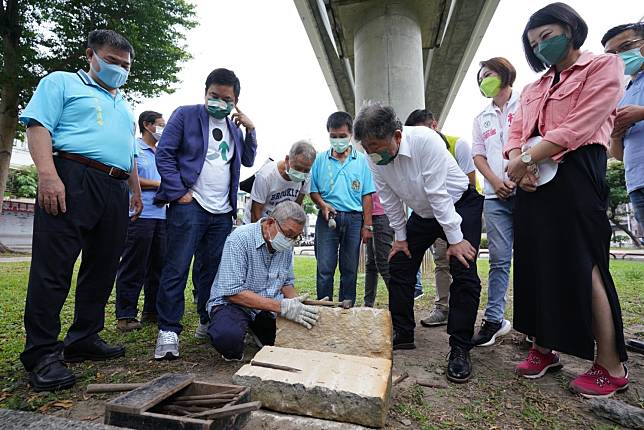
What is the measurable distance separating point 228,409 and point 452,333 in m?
1.50

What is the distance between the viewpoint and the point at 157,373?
8.27 feet

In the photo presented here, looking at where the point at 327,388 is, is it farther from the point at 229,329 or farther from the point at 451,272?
the point at 451,272

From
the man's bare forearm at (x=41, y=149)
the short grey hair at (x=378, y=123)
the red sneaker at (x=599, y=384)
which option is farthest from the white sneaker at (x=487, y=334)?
the man's bare forearm at (x=41, y=149)

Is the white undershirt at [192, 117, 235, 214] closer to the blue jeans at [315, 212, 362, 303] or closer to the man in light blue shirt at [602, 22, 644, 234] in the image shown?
the blue jeans at [315, 212, 362, 303]

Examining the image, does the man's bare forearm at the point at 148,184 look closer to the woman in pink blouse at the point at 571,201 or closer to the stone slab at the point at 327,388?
the stone slab at the point at 327,388

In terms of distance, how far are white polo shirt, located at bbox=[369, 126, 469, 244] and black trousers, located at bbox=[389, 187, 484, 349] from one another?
8 centimetres

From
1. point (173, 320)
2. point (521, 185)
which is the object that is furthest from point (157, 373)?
point (521, 185)

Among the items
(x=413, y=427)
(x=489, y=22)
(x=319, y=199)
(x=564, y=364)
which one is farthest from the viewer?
(x=489, y=22)

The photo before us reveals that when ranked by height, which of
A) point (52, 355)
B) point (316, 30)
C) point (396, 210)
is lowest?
point (52, 355)

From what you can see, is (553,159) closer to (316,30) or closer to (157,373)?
(157,373)

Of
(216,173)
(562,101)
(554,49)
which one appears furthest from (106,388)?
(554,49)

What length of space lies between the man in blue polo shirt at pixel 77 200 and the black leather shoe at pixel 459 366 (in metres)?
2.24

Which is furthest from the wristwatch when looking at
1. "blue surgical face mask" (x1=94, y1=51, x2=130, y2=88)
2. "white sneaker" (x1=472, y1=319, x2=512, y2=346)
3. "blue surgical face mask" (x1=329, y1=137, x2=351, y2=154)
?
"blue surgical face mask" (x1=94, y1=51, x2=130, y2=88)

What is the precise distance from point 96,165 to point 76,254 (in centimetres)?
57
